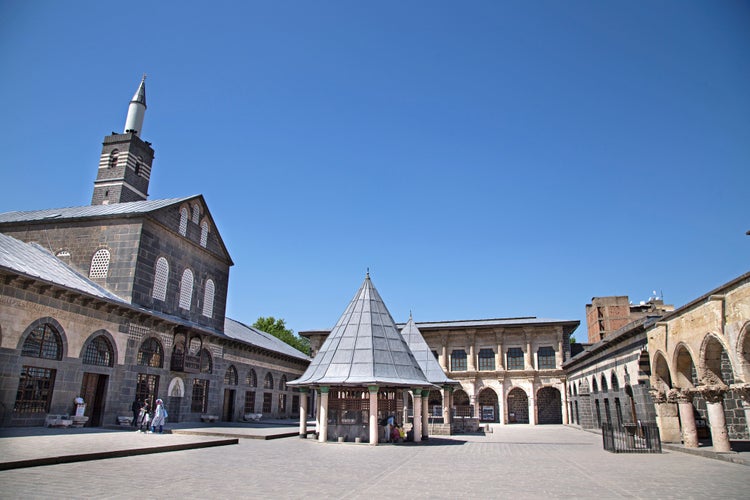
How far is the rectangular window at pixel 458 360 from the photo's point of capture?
47.0m

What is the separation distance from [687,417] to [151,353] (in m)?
22.1

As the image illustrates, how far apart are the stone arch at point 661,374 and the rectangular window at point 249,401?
2454 cm

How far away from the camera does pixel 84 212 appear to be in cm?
2636

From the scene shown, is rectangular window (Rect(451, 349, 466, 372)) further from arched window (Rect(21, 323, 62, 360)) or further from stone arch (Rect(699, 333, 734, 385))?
arched window (Rect(21, 323, 62, 360))

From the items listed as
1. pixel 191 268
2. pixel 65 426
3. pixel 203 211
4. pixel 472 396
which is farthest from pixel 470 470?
pixel 472 396

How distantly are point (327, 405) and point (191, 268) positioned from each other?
14071mm

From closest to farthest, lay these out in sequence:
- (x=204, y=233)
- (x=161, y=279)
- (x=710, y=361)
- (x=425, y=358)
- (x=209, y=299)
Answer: (x=710, y=361), (x=161, y=279), (x=425, y=358), (x=204, y=233), (x=209, y=299)

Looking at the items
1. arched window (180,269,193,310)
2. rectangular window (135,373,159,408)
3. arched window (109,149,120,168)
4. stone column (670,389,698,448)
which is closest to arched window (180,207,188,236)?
arched window (180,269,193,310)

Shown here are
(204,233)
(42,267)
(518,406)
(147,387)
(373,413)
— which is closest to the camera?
(373,413)

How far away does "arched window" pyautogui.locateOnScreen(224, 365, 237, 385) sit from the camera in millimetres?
30906

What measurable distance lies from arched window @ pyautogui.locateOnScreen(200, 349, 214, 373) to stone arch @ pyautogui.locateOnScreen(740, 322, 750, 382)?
955 inches

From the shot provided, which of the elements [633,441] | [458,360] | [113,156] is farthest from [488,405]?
[113,156]

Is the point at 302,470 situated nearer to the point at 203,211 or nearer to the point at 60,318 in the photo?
the point at 60,318

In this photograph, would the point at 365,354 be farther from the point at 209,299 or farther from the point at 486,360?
the point at 486,360
